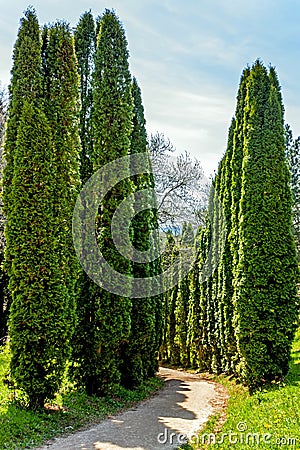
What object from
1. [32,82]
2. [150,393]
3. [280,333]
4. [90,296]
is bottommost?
[150,393]

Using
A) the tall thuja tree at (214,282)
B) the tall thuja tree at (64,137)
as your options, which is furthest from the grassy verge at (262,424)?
the tall thuja tree at (214,282)

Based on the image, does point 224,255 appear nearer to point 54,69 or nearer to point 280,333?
point 280,333

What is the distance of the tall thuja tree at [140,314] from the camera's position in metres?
10.5

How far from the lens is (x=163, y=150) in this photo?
21.0 metres

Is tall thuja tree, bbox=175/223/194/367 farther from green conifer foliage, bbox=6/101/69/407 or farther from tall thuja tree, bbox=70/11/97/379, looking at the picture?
green conifer foliage, bbox=6/101/69/407

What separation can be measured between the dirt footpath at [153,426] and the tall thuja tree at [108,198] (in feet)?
3.92

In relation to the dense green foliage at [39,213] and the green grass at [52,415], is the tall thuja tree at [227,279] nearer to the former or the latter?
the green grass at [52,415]

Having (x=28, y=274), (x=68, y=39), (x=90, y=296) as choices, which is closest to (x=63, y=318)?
(x=28, y=274)

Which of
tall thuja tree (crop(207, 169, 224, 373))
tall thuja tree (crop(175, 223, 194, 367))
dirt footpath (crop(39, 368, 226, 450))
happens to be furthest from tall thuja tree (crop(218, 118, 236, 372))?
tall thuja tree (crop(175, 223, 194, 367))

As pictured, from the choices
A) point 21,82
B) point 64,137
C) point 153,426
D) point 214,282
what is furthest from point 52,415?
point 214,282

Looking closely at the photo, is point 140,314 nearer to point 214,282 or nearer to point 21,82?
point 214,282

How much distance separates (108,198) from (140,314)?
3098 mm

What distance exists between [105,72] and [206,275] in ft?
26.6

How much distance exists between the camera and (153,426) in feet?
23.1
